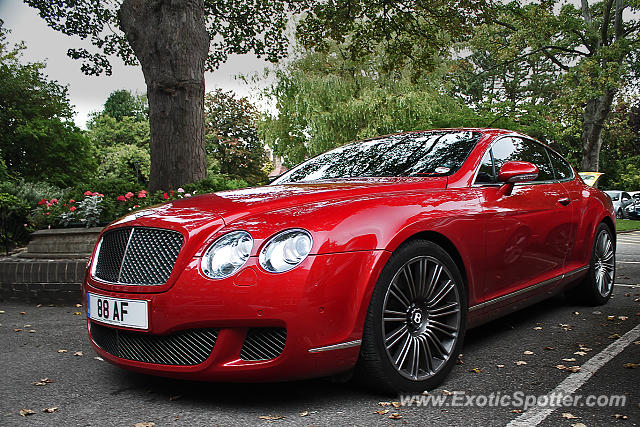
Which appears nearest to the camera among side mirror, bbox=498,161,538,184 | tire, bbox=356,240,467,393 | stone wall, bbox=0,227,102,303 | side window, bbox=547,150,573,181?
tire, bbox=356,240,467,393

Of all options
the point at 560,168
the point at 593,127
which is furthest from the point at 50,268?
the point at 593,127

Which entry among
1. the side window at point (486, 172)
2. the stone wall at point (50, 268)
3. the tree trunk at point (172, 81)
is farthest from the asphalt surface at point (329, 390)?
the tree trunk at point (172, 81)

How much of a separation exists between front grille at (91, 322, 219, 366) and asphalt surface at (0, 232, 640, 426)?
25 centimetres

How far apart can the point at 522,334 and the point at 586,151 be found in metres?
24.6

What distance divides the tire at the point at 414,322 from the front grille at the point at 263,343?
41 cm

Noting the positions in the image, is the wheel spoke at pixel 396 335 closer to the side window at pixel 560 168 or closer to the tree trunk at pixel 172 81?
the side window at pixel 560 168

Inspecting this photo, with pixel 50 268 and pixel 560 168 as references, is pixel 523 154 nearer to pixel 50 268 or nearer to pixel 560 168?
pixel 560 168

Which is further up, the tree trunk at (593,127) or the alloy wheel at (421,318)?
the tree trunk at (593,127)

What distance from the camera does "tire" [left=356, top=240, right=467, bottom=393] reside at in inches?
106

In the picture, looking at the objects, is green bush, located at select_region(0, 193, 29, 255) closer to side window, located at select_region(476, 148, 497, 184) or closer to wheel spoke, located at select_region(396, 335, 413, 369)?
side window, located at select_region(476, 148, 497, 184)

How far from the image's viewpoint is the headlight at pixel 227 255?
8.30 ft

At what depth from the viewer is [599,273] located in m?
5.00

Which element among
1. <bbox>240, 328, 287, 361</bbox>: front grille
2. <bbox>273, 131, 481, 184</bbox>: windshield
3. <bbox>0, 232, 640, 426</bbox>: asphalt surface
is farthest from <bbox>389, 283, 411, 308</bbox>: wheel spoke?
<bbox>273, 131, 481, 184</bbox>: windshield

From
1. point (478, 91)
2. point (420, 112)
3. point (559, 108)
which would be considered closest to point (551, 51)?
point (559, 108)
